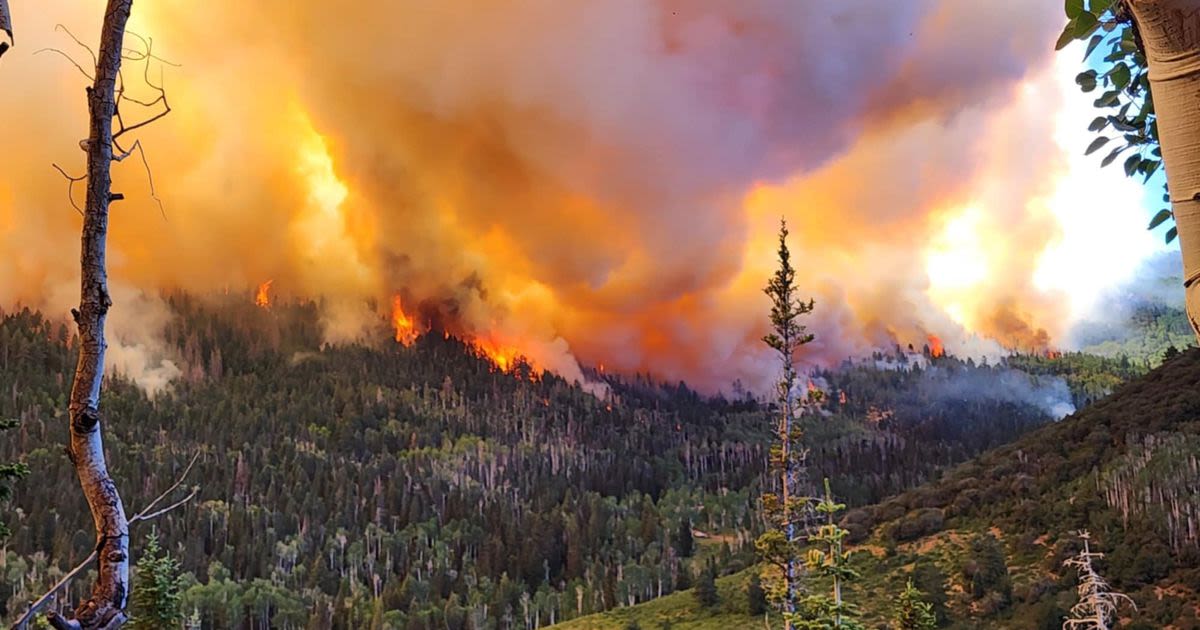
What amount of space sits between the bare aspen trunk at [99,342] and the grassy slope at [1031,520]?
7480 cm

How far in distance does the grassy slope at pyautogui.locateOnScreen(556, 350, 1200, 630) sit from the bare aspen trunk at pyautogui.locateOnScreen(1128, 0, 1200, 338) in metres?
74.9

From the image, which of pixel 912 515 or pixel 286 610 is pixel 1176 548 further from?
pixel 286 610

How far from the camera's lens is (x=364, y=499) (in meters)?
192

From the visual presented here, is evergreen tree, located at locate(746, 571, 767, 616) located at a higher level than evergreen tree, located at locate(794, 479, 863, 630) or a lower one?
lower

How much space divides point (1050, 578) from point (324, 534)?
146 m

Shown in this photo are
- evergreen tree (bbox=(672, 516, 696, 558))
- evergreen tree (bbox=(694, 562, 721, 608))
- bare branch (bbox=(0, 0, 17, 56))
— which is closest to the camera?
bare branch (bbox=(0, 0, 17, 56))

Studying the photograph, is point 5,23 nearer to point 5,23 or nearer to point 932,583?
point 5,23

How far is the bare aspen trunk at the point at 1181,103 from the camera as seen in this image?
130 cm

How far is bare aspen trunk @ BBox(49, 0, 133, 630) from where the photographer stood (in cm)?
211

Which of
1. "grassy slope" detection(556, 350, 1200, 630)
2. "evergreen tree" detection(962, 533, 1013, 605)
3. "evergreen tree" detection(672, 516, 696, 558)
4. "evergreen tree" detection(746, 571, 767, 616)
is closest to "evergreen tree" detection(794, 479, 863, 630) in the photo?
"grassy slope" detection(556, 350, 1200, 630)

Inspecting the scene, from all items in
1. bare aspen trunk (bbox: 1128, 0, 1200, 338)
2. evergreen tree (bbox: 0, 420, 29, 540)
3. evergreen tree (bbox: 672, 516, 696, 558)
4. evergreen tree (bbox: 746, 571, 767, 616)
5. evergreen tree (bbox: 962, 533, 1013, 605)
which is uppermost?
evergreen tree (bbox: 0, 420, 29, 540)

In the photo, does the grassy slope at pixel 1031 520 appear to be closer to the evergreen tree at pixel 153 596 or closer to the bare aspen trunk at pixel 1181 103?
the evergreen tree at pixel 153 596

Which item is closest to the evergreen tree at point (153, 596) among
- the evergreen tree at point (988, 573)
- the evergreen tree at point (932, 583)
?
the evergreen tree at point (932, 583)

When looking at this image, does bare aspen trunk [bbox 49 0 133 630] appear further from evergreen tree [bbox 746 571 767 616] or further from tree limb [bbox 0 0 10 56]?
evergreen tree [bbox 746 571 767 616]
